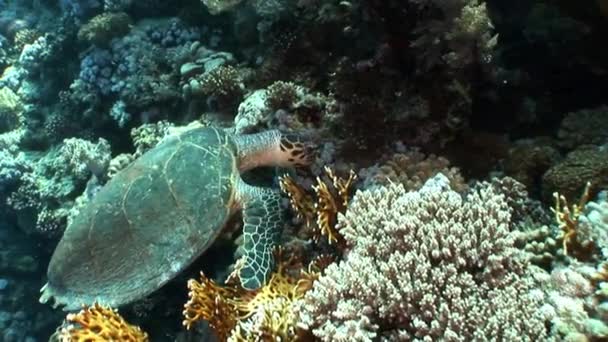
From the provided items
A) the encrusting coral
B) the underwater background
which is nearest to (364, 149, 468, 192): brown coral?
the underwater background

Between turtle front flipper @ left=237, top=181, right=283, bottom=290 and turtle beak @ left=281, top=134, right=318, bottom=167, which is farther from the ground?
turtle beak @ left=281, top=134, right=318, bottom=167

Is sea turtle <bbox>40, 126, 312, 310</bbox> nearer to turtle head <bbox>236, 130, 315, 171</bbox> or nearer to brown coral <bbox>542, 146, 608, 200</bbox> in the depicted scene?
turtle head <bbox>236, 130, 315, 171</bbox>

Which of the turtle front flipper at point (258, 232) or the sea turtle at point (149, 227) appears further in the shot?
the sea turtle at point (149, 227)

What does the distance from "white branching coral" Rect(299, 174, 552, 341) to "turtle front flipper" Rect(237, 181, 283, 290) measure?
31.7 inches

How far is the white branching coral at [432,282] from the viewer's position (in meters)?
2.28

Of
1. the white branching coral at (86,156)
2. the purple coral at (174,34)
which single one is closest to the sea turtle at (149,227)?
the white branching coral at (86,156)

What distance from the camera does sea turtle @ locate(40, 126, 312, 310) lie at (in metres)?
3.79

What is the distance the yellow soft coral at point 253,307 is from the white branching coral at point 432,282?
28cm

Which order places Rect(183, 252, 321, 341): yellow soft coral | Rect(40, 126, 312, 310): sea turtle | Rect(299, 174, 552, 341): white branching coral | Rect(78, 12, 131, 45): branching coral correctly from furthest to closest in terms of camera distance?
1. Rect(78, 12, 131, 45): branching coral
2. Rect(40, 126, 312, 310): sea turtle
3. Rect(183, 252, 321, 341): yellow soft coral
4. Rect(299, 174, 552, 341): white branching coral

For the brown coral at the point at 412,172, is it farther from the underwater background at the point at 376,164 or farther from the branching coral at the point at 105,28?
the branching coral at the point at 105,28

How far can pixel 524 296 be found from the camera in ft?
7.74

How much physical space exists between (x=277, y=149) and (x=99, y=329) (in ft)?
6.65

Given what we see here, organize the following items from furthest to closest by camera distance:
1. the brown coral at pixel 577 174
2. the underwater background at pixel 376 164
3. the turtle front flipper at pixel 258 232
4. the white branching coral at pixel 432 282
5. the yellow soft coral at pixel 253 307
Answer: the turtle front flipper at pixel 258 232 < the brown coral at pixel 577 174 < the yellow soft coral at pixel 253 307 < the underwater background at pixel 376 164 < the white branching coral at pixel 432 282

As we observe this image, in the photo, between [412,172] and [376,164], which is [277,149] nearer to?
[376,164]
